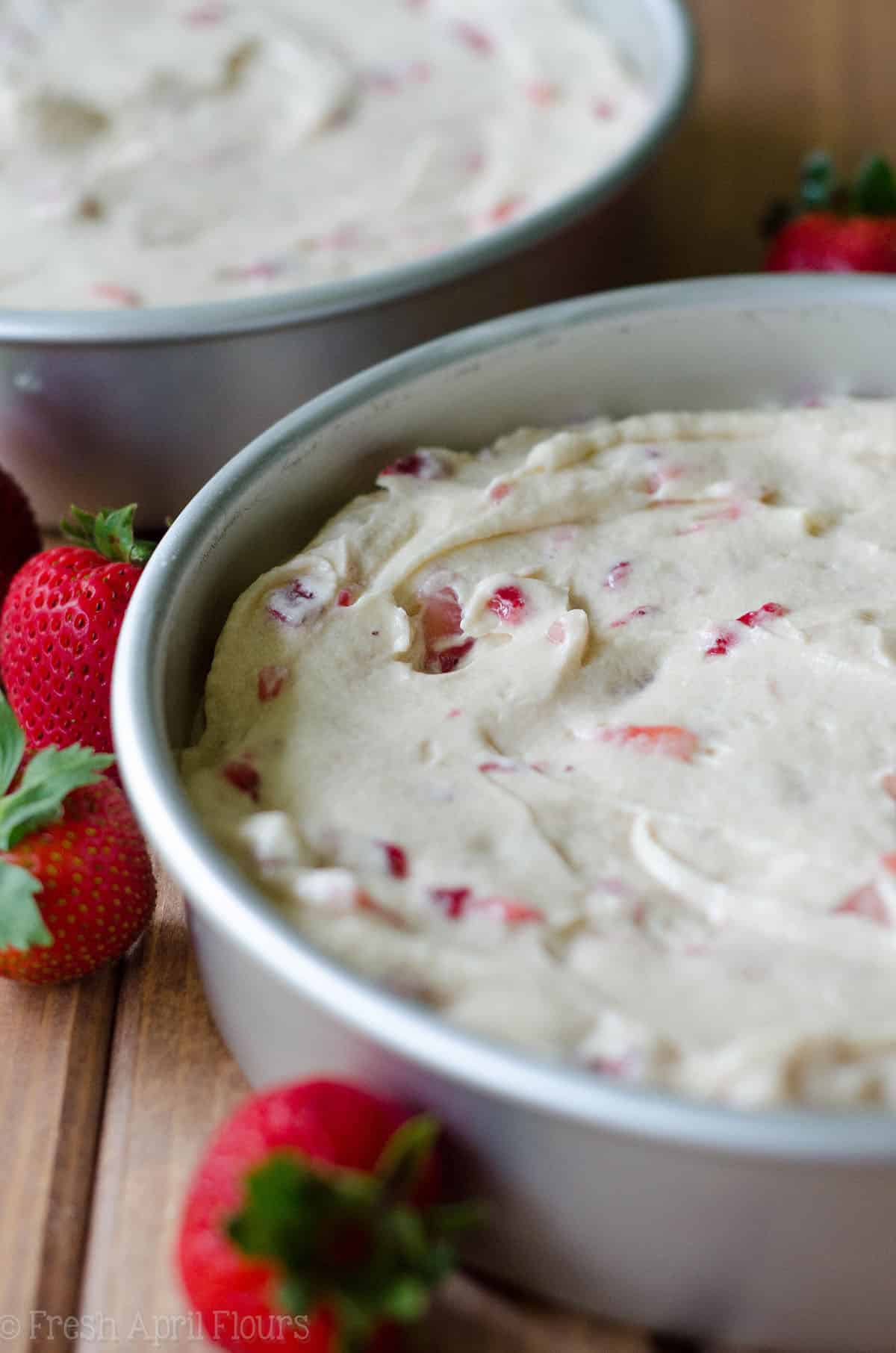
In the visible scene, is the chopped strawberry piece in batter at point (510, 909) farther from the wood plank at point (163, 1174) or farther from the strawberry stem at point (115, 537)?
the strawberry stem at point (115, 537)

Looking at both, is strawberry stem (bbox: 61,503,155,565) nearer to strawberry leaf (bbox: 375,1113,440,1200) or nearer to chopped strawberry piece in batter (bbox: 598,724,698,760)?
chopped strawberry piece in batter (bbox: 598,724,698,760)

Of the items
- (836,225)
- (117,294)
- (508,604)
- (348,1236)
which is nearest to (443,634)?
(508,604)

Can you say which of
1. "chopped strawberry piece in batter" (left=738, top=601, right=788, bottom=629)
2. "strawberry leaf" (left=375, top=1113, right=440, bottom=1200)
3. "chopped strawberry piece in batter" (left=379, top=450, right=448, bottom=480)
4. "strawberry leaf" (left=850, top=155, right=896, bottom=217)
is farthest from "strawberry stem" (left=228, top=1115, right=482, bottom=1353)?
"strawberry leaf" (left=850, top=155, right=896, bottom=217)

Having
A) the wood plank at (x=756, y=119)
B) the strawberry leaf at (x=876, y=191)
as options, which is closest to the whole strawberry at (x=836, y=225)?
the strawberry leaf at (x=876, y=191)

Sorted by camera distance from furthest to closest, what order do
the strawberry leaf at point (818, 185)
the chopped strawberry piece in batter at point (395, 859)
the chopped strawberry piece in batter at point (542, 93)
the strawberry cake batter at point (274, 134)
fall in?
the chopped strawberry piece in batter at point (542, 93)
the strawberry leaf at point (818, 185)
the strawberry cake batter at point (274, 134)
the chopped strawberry piece in batter at point (395, 859)

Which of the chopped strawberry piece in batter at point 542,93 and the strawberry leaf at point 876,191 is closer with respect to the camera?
the strawberry leaf at point 876,191

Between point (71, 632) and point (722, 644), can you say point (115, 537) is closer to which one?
point (71, 632)

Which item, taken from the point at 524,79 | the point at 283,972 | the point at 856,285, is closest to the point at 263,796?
the point at 283,972
